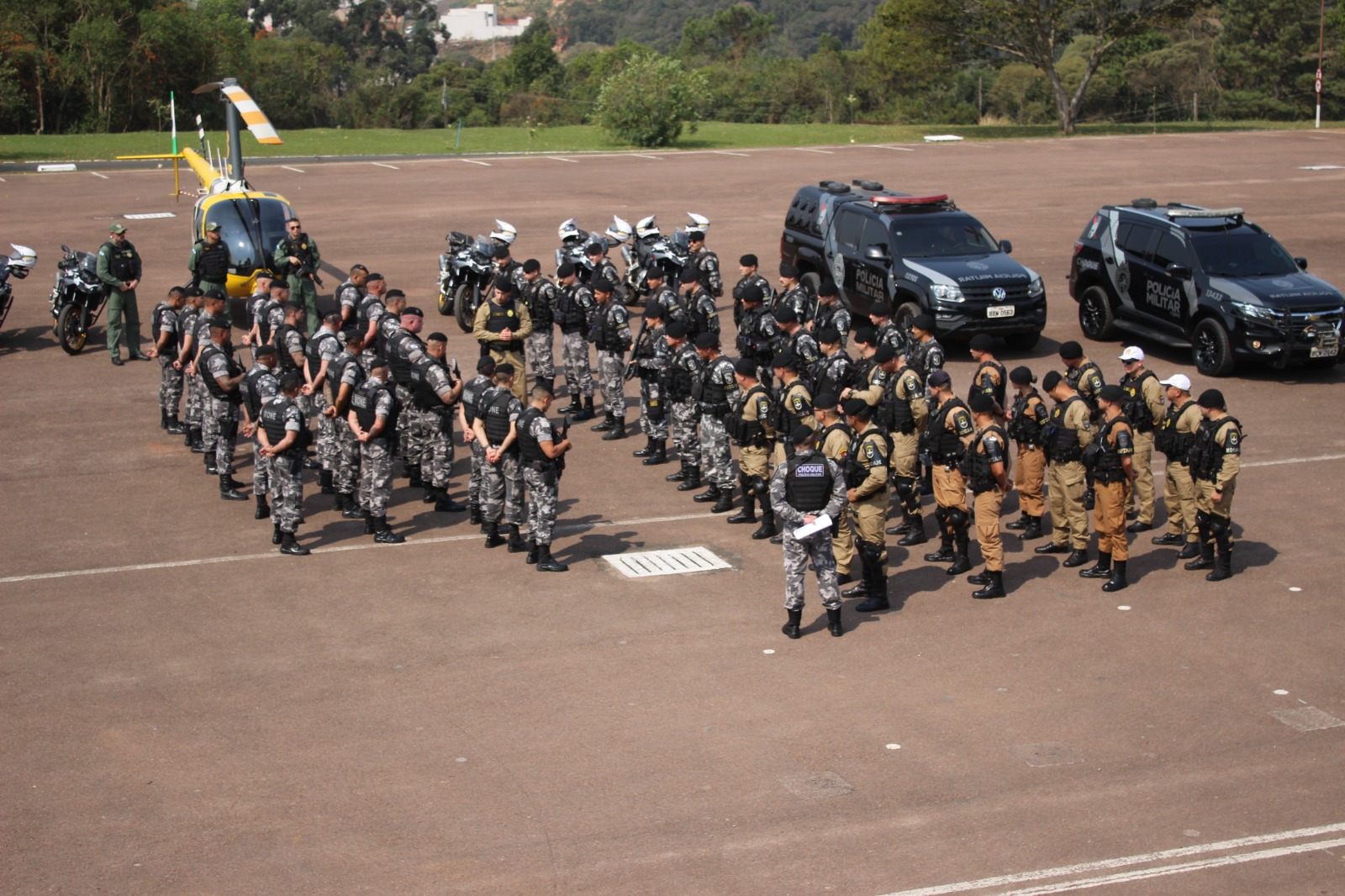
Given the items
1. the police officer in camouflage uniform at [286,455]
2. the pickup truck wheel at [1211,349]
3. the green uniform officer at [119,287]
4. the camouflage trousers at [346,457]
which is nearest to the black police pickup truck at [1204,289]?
the pickup truck wheel at [1211,349]

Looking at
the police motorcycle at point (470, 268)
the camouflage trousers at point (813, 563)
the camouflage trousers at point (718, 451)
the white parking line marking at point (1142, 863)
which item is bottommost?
the white parking line marking at point (1142, 863)

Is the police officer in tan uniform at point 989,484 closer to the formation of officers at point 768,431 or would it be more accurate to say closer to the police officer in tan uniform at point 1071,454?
the formation of officers at point 768,431

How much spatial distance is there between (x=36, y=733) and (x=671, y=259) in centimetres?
1447

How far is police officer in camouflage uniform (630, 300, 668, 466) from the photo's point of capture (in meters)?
15.2

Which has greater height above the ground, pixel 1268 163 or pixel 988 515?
pixel 1268 163

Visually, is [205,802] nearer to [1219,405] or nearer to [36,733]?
[36,733]

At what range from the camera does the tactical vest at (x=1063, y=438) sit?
12.2 meters

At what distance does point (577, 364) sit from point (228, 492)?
4656mm

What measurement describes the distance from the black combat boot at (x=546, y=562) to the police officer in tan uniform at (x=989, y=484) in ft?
11.6

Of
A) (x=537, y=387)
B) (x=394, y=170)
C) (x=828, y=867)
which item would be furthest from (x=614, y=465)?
(x=394, y=170)

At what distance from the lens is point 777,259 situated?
89.9 ft

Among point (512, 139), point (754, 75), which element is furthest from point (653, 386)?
point (754, 75)

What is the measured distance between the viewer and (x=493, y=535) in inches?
508

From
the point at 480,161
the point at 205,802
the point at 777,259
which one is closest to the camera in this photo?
the point at 205,802
